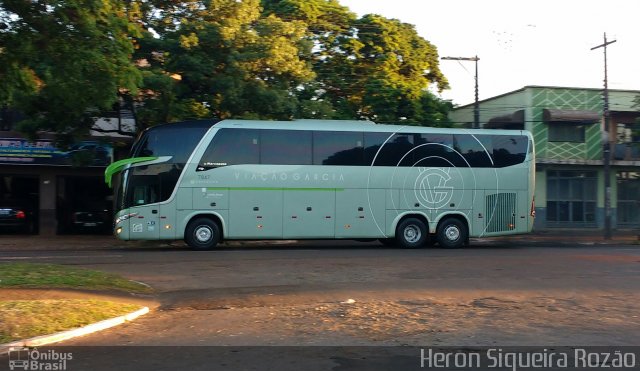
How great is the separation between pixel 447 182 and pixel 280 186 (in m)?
5.94

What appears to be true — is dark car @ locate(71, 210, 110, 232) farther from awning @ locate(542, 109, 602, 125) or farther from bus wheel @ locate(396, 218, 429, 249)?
awning @ locate(542, 109, 602, 125)

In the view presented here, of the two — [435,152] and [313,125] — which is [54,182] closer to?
[313,125]

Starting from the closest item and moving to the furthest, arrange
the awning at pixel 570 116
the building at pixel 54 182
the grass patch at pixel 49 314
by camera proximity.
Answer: the grass patch at pixel 49 314, the building at pixel 54 182, the awning at pixel 570 116

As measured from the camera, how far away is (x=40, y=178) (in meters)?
26.2

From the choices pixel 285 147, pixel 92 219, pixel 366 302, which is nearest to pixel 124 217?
pixel 285 147

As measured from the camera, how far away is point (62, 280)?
10688 mm

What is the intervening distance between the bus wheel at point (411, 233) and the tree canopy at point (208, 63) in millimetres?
5712

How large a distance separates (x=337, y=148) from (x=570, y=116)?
16.2m

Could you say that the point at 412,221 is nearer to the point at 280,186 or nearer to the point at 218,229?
the point at 280,186

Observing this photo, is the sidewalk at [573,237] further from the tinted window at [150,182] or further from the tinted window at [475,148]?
the tinted window at [150,182]

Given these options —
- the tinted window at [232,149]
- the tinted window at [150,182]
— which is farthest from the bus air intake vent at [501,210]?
the tinted window at [150,182]

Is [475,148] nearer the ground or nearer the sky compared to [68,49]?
nearer the ground

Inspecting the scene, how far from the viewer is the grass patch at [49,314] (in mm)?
6848

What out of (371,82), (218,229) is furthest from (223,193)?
(371,82)
